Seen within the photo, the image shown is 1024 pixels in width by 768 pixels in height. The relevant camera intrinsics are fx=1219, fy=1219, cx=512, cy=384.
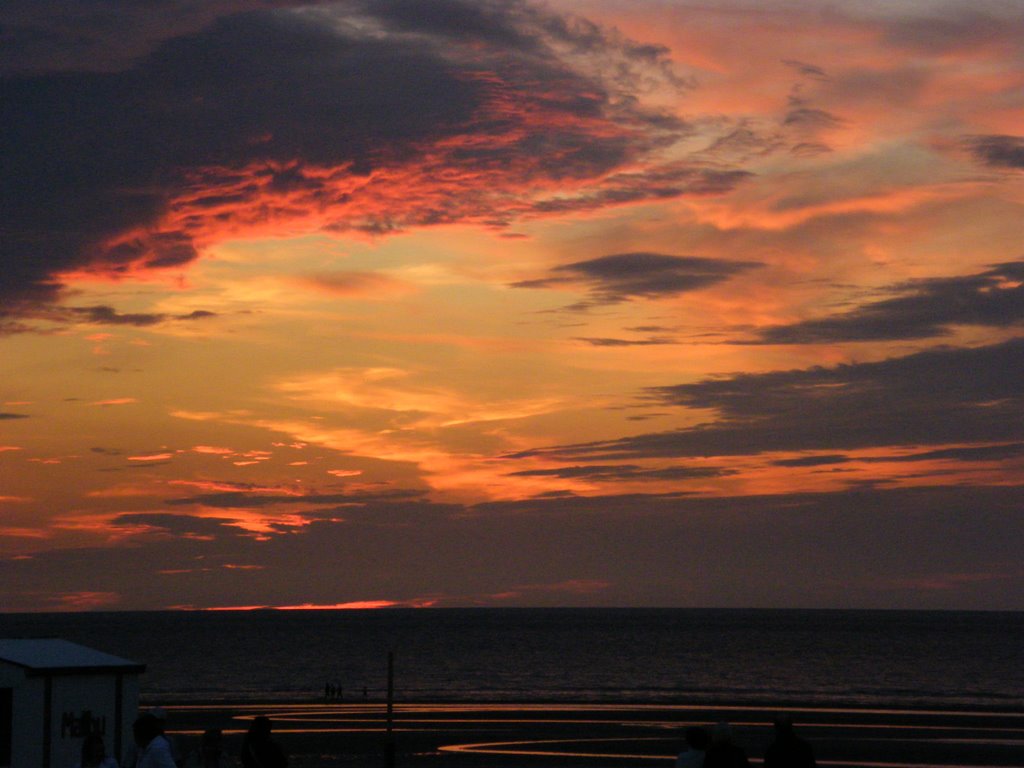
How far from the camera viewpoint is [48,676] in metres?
25.5

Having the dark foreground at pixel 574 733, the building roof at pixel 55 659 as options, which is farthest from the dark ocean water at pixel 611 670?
the building roof at pixel 55 659

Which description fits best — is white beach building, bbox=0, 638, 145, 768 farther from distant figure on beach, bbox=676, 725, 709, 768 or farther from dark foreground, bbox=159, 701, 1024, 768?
distant figure on beach, bbox=676, 725, 709, 768

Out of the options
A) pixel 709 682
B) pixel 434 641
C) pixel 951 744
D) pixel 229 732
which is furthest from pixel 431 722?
pixel 434 641

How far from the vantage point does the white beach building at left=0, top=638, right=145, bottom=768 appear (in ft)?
83.2

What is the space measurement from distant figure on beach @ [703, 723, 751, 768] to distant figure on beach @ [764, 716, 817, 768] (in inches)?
28.0

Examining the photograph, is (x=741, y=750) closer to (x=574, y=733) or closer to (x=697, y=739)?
(x=697, y=739)

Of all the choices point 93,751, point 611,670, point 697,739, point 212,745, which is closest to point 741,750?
point 697,739

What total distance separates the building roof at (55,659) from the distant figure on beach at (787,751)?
1545 centimetres

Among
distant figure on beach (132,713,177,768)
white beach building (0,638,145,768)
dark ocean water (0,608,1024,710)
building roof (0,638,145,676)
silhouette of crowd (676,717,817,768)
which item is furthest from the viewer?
dark ocean water (0,608,1024,710)

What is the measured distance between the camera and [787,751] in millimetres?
15664

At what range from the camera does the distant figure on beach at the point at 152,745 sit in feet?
49.2

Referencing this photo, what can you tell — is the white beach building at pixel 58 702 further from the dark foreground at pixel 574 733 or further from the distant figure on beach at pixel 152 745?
the distant figure on beach at pixel 152 745

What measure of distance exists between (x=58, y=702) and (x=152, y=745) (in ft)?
39.1

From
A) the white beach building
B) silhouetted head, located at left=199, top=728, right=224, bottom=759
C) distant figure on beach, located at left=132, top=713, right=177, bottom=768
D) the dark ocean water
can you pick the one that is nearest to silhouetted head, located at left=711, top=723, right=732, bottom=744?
distant figure on beach, located at left=132, top=713, right=177, bottom=768
